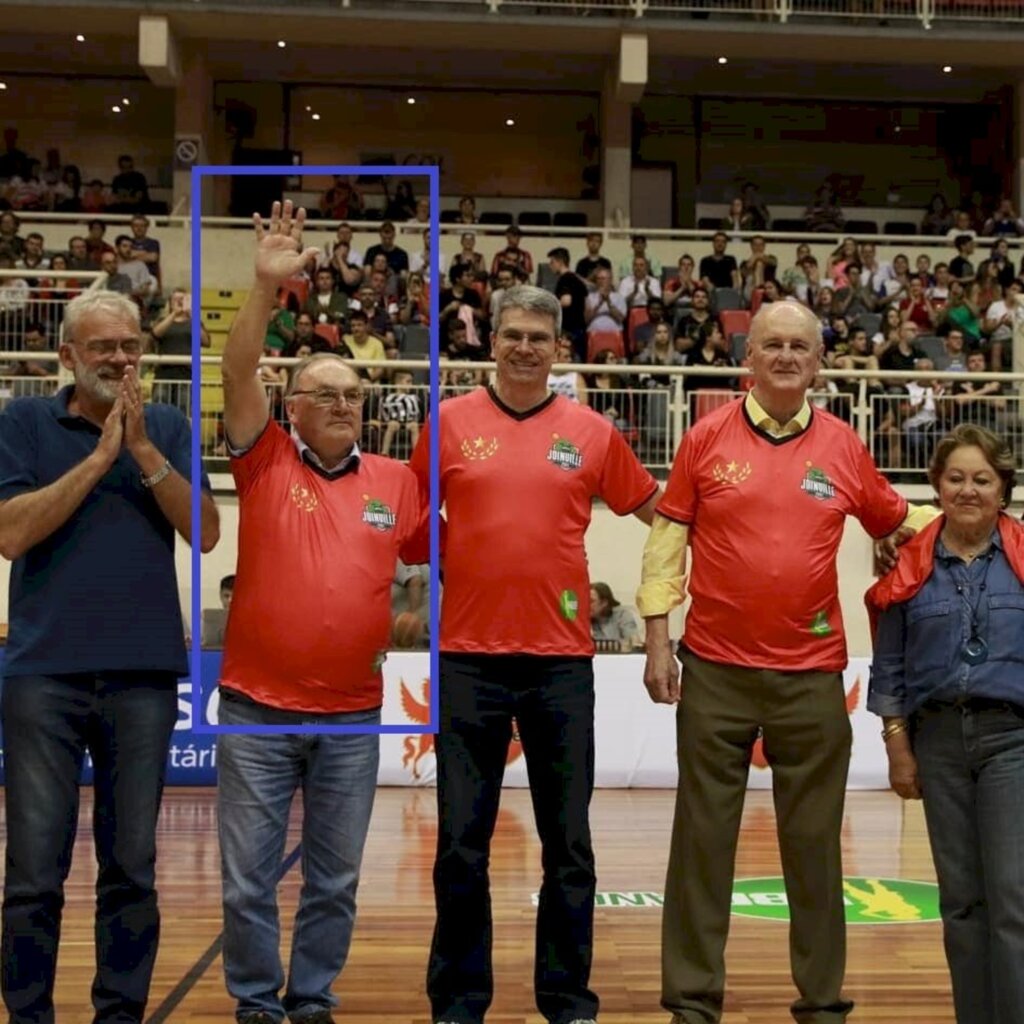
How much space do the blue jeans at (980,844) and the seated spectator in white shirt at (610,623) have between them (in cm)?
724

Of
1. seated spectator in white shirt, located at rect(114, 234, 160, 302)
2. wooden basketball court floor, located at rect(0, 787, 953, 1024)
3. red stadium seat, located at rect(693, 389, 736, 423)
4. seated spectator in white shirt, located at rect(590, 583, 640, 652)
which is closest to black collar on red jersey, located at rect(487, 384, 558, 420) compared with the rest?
wooden basketball court floor, located at rect(0, 787, 953, 1024)

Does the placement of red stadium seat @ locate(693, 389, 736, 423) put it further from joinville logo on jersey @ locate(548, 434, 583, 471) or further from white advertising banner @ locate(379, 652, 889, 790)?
joinville logo on jersey @ locate(548, 434, 583, 471)

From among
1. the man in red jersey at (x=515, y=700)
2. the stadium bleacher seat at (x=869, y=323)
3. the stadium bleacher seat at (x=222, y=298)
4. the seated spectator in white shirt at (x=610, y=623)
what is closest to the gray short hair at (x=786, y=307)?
the man in red jersey at (x=515, y=700)

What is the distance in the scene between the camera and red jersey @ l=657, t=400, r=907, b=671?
13.8 ft

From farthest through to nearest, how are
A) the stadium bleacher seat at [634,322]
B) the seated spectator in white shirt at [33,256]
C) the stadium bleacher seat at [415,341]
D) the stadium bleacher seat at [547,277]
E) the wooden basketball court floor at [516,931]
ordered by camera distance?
the stadium bleacher seat at [547,277]
the seated spectator in white shirt at [33,256]
the stadium bleacher seat at [634,322]
the stadium bleacher seat at [415,341]
the wooden basketball court floor at [516,931]

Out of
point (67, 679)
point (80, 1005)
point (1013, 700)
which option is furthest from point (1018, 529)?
point (80, 1005)

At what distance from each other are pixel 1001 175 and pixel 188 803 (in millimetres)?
16464

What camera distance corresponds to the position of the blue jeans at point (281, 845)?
4.07 meters

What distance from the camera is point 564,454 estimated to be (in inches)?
167

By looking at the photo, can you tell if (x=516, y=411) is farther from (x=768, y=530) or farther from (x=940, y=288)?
(x=940, y=288)

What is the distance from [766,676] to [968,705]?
60 centimetres

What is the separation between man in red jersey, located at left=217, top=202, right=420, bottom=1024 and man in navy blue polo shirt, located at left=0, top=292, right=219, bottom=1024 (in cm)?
27

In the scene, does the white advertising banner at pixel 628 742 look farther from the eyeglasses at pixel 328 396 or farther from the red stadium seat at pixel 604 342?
the eyeglasses at pixel 328 396

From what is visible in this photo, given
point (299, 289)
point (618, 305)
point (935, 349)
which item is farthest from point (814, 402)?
point (299, 289)
